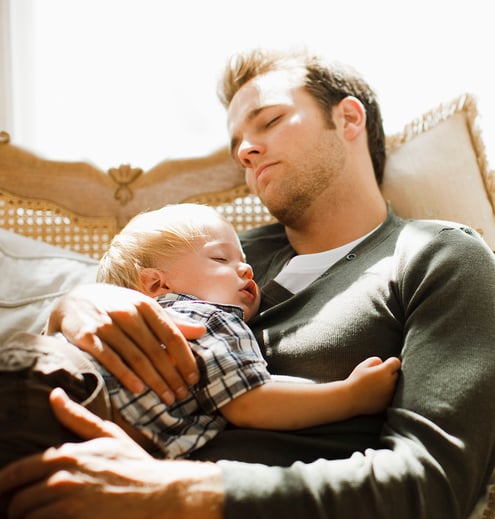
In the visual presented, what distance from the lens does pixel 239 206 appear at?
1849 millimetres

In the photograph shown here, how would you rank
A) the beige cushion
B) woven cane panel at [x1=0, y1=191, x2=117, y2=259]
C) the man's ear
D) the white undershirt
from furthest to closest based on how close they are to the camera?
woven cane panel at [x1=0, y1=191, x2=117, y2=259] < the man's ear < the beige cushion < the white undershirt

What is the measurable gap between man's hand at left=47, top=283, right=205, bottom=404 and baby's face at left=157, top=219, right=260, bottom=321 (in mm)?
110

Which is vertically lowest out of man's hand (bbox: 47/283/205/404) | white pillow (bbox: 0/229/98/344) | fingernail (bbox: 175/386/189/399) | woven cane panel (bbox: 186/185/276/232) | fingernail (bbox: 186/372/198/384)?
white pillow (bbox: 0/229/98/344)

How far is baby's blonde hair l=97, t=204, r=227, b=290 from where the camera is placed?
3.74ft

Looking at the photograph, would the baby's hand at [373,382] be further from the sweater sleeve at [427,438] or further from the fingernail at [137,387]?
the fingernail at [137,387]

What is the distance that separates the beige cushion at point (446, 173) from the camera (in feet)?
4.73

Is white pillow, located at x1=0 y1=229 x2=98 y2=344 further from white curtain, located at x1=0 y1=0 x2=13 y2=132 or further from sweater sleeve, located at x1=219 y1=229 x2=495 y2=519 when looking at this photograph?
white curtain, located at x1=0 y1=0 x2=13 y2=132

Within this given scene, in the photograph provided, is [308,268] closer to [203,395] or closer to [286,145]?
[286,145]

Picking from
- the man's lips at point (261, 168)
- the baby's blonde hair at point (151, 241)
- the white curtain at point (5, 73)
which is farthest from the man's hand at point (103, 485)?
the white curtain at point (5, 73)

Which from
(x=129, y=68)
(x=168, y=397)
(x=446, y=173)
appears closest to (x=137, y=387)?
(x=168, y=397)

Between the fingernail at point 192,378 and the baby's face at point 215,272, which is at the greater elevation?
the baby's face at point 215,272

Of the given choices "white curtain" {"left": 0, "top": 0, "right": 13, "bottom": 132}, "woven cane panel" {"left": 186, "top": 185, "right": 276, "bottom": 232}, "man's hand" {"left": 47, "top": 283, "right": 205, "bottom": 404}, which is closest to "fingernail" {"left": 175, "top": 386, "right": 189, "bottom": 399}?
"man's hand" {"left": 47, "top": 283, "right": 205, "bottom": 404}

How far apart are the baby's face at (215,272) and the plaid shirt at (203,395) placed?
10 cm

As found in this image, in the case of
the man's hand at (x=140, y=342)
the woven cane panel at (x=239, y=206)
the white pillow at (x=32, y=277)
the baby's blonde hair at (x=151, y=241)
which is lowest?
the white pillow at (x=32, y=277)
